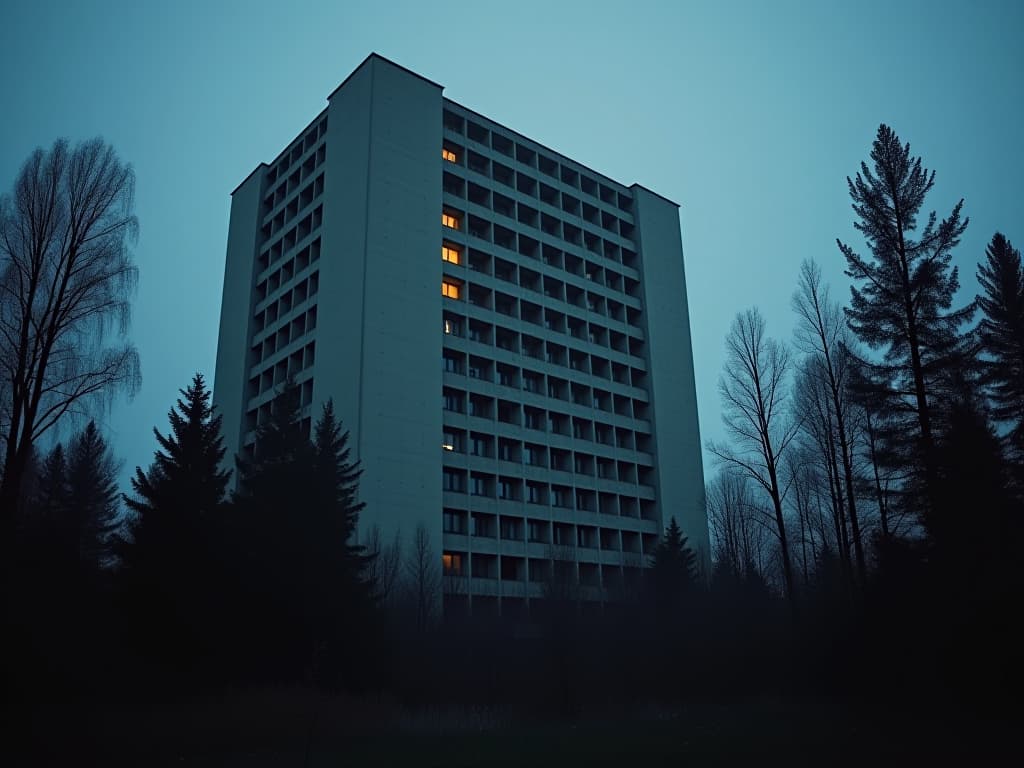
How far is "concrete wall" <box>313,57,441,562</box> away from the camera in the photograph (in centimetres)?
5203

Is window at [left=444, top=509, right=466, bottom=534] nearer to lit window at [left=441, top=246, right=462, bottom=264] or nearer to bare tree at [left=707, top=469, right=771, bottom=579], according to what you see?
lit window at [left=441, top=246, right=462, bottom=264]

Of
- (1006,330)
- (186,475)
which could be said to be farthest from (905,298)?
(186,475)

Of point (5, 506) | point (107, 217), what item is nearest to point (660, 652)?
point (5, 506)

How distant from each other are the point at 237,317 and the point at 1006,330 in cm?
5686

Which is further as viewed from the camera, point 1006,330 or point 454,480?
point 454,480

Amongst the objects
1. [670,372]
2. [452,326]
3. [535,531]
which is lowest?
[535,531]

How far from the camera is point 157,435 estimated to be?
1121 inches

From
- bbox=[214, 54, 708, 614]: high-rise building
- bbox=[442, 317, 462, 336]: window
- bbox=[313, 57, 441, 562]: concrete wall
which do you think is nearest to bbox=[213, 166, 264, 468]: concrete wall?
bbox=[214, 54, 708, 614]: high-rise building

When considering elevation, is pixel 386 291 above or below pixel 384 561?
above

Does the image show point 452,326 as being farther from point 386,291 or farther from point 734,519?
point 734,519

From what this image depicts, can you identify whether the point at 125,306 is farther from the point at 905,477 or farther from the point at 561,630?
the point at 905,477

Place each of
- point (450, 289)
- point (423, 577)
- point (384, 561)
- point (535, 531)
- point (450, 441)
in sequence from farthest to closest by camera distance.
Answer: point (450, 289)
point (535, 531)
point (450, 441)
point (423, 577)
point (384, 561)

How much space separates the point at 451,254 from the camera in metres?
63.2

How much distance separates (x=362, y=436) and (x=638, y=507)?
90.4 feet
